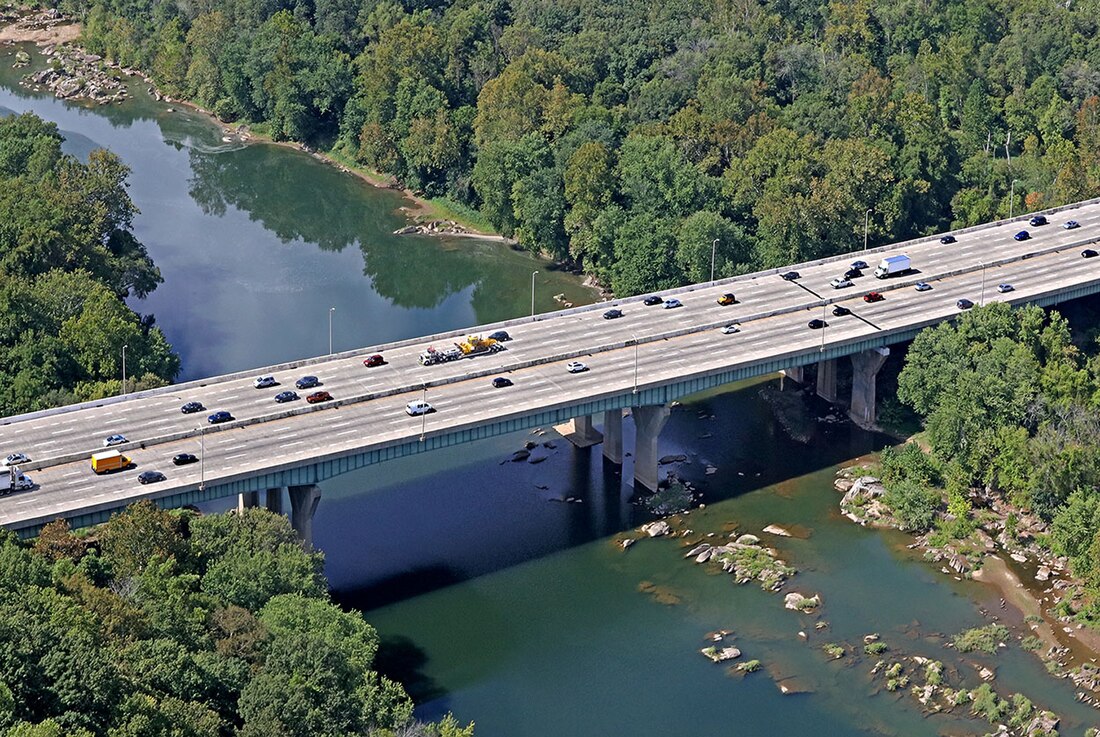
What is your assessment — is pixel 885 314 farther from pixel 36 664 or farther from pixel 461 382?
pixel 36 664

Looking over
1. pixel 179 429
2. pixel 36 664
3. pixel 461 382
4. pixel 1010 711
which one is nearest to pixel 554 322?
pixel 461 382

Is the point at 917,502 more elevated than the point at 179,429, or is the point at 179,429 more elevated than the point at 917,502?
the point at 179,429

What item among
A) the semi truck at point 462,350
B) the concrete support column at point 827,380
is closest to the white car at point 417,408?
the semi truck at point 462,350

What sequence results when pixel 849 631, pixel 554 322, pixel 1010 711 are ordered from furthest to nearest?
pixel 554 322, pixel 849 631, pixel 1010 711

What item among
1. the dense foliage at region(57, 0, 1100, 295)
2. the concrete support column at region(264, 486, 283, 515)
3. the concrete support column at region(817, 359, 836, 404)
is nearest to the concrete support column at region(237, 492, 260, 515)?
the concrete support column at region(264, 486, 283, 515)

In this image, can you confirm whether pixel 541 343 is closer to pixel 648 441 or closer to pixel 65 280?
pixel 648 441

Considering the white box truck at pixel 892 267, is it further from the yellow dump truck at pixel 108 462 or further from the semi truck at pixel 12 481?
the semi truck at pixel 12 481
